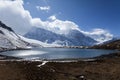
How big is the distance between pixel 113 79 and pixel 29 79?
703 inches

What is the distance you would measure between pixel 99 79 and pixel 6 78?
66.4 ft

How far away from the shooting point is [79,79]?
52.5 meters

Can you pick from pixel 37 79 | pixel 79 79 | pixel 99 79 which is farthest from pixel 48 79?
pixel 99 79

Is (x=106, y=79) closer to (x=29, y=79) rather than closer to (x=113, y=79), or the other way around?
(x=113, y=79)

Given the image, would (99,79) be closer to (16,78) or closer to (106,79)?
(106,79)

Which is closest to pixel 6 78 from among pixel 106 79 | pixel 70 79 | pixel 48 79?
pixel 48 79

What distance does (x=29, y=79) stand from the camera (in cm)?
5156

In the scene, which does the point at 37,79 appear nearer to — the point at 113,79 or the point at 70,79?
the point at 70,79

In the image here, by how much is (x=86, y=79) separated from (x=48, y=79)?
8.11m

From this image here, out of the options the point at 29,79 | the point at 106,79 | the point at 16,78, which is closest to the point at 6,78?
the point at 16,78

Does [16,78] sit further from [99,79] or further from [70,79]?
[99,79]

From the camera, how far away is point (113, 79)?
5197 cm

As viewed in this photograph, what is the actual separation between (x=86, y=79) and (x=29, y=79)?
477 inches

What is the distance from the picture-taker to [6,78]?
53469 millimetres
